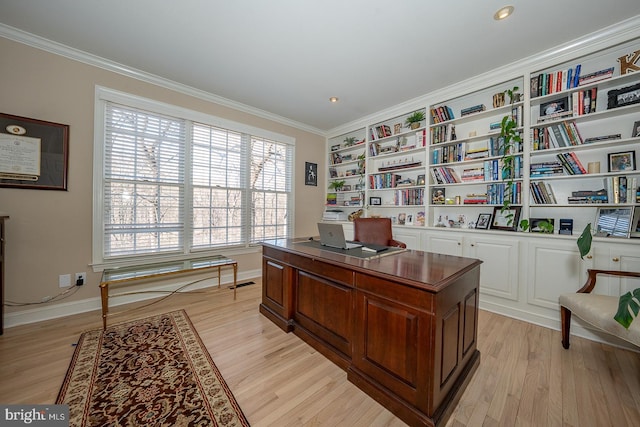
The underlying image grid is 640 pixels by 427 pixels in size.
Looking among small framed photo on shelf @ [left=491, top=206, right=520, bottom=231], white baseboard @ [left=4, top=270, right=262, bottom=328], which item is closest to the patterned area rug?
white baseboard @ [left=4, top=270, right=262, bottom=328]

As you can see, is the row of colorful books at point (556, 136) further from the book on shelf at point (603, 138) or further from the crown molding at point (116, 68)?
the crown molding at point (116, 68)

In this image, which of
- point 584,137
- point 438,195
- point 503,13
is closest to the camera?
point 503,13

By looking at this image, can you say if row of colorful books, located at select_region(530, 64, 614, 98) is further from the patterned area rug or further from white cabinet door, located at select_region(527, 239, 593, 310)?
the patterned area rug

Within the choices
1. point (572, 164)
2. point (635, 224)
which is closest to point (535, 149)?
point (572, 164)

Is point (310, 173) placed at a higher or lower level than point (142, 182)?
higher

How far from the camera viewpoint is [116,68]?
256cm

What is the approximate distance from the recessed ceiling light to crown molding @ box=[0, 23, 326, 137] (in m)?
2.97

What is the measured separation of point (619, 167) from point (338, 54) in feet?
9.05

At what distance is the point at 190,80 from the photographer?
2846mm

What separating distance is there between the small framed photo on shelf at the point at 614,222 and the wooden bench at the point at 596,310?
0.39 m

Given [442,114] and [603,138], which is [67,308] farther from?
[603,138]

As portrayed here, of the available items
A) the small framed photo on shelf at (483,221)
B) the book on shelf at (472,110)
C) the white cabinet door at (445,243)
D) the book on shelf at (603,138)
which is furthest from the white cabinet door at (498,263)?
the book on shelf at (472,110)

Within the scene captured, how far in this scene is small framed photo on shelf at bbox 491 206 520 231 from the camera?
2.49 m

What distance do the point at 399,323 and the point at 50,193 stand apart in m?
3.34
